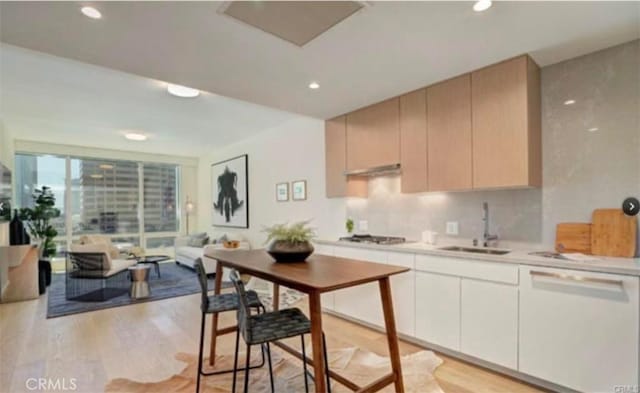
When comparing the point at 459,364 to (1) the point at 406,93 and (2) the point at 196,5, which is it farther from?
(2) the point at 196,5

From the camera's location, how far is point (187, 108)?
14.8 ft

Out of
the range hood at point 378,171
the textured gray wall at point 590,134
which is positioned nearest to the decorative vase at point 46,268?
the range hood at point 378,171

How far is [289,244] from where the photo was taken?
2.27 m

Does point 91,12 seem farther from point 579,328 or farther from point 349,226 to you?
point 579,328

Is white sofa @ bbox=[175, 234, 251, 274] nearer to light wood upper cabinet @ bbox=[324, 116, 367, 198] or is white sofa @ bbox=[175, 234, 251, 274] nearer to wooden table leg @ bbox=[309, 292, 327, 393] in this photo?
light wood upper cabinet @ bbox=[324, 116, 367, 198]

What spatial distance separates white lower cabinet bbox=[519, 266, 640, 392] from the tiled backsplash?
690 mm

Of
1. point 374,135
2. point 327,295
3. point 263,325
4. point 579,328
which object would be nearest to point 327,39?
point 374,135

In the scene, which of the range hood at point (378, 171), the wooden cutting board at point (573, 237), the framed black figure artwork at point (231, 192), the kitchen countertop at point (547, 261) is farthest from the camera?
the framed black figure artwork at point (231, 192)

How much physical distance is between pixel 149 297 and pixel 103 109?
8.91 feet

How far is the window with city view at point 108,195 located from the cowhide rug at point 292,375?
6.03 m

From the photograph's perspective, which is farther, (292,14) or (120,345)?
(120,345)

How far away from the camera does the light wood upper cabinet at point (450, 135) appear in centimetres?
292

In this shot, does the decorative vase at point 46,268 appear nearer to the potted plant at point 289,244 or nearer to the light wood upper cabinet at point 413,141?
the potted plant at point 289,244

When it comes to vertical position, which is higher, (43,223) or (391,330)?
(43,223)
